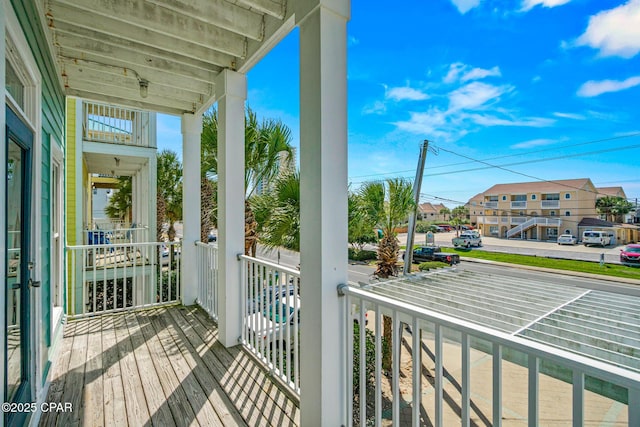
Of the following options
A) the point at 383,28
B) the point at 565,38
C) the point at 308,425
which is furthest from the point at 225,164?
the point at 565,38

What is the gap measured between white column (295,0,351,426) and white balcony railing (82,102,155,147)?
6.86 m

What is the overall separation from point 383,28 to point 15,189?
1225 cm

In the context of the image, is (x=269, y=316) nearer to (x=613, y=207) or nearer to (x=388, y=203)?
(x=388, y=203)

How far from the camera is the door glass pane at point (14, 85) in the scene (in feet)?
4.78

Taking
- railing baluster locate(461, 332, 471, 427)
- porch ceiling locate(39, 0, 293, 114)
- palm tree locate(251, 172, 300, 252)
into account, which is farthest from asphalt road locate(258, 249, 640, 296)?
railing baluster locate(461, 332, 471, 427)

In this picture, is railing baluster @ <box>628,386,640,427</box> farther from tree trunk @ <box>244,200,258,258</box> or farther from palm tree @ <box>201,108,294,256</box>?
tree trunk @ <box>244,200,258,258</box>

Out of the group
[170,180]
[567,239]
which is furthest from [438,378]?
[170,180]

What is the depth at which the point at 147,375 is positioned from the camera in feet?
8.09

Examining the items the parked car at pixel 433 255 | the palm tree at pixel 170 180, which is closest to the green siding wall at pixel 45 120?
the palm tree at pixel 170 180

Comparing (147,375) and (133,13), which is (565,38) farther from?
(147,375)

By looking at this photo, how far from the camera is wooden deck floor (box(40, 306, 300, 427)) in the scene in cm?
199

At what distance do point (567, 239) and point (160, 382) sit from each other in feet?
25.6

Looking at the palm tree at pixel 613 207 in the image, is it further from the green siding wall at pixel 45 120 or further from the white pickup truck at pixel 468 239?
the green siding wall at pixel 45 120

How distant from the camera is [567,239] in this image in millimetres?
6531
